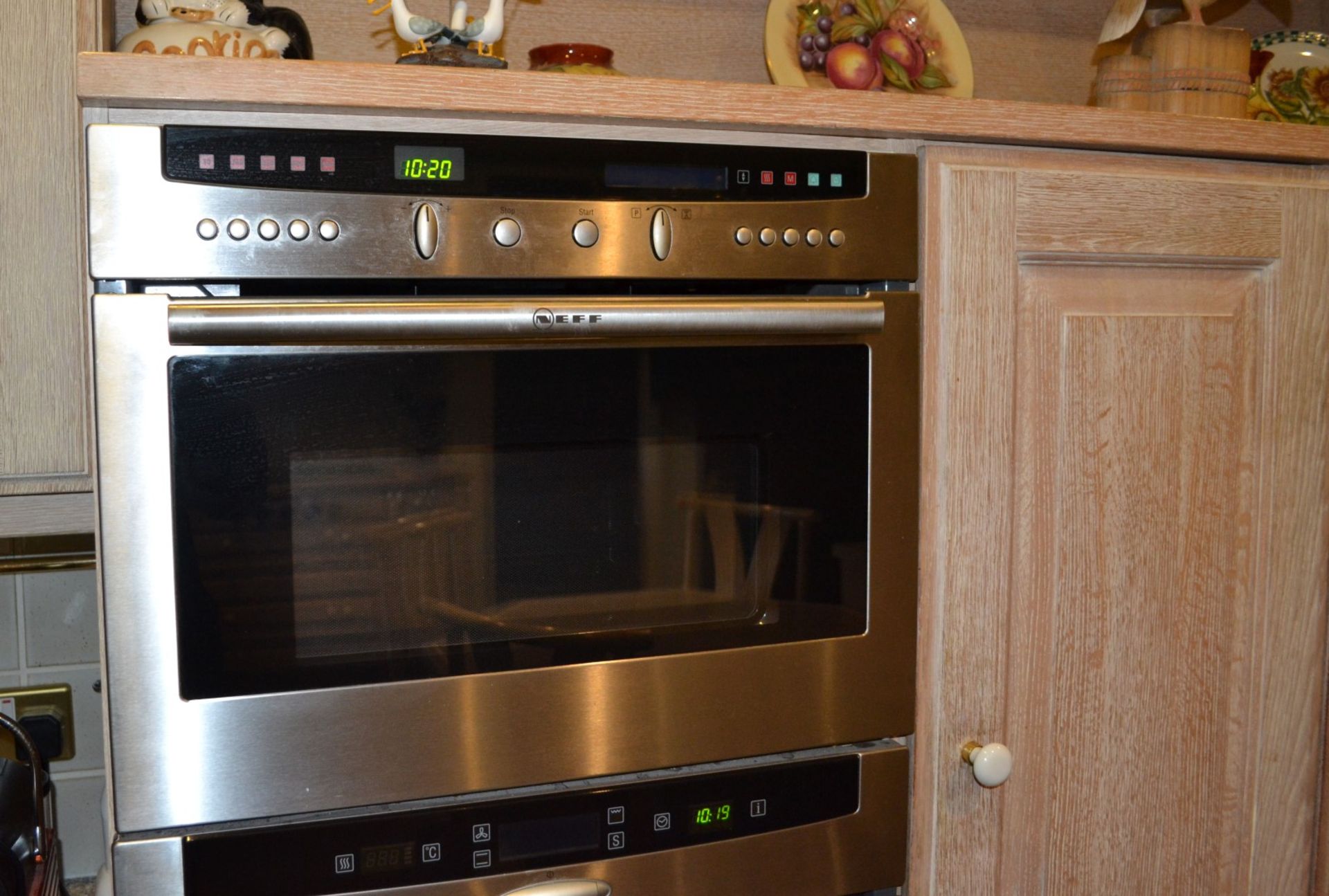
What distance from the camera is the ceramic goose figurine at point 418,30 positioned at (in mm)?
913

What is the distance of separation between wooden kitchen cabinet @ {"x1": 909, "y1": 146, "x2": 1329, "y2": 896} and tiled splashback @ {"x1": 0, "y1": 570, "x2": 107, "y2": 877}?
2.86 ft

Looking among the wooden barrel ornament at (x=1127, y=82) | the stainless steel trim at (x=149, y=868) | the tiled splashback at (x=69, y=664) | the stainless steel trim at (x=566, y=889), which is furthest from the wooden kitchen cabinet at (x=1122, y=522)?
the tiled splashback at (x=69, y=664)

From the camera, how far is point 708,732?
0.84 metres

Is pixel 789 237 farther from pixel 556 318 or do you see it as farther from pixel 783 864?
pixel 783 864

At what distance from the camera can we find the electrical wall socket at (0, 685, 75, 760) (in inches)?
45.3

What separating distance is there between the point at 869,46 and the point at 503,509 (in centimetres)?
61

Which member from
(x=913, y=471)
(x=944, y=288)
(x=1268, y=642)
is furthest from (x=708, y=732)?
(x=1268, y=642)

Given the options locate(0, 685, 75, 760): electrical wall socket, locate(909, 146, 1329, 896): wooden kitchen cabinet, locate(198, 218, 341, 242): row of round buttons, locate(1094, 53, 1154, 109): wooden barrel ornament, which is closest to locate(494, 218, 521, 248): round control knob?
locate(198, 218, 341, 242): row of round buttons

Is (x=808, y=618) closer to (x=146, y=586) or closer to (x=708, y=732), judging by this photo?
(x=708, y=732)

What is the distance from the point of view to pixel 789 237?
83 centimetres

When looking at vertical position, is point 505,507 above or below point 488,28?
below

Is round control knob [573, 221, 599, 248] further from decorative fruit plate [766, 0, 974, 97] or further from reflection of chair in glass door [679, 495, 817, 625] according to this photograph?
decorative fruit plate [766, 0, 974, 97]

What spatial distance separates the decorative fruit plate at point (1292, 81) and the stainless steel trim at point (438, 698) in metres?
0.65

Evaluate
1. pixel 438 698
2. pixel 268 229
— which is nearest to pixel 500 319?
pixel 268 229
